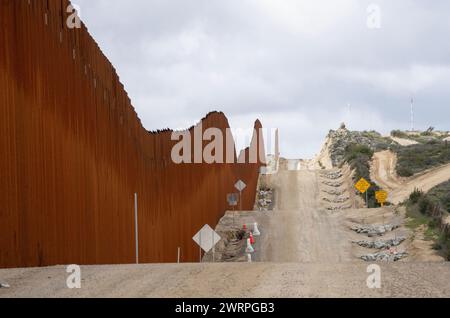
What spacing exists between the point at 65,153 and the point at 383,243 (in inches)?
925

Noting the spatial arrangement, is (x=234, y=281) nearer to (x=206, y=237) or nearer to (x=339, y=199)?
(x=206, y=237)

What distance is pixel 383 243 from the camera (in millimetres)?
35938

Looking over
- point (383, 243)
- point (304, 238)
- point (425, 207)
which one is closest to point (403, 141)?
point (425, 207)

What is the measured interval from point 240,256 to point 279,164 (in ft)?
222

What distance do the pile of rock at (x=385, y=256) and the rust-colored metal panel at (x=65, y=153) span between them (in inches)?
464

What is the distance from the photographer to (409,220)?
39.2m

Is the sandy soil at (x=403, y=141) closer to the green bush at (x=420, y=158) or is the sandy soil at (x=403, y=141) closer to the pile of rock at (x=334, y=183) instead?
the green bush at (x=420, y=158)

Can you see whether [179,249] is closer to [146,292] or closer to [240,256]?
[240,256]

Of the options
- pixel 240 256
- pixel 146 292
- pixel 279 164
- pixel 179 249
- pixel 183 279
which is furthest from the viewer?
pixel 279 164

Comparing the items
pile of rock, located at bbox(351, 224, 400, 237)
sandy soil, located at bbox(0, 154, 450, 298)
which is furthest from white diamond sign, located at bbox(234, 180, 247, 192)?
sandy soil, located at bbox(0, 154, 450, 298)

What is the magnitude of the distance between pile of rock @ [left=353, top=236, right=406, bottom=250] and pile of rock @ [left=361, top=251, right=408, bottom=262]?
1.70 m

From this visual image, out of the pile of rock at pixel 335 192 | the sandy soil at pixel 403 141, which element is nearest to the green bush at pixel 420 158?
the pile of rock at pixel 335 192

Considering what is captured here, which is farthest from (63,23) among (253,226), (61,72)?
(253,226)

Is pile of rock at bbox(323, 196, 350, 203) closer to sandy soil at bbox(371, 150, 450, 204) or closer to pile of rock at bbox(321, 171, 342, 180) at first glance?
sandy soil at bbox(371, 150, 450, 204)
